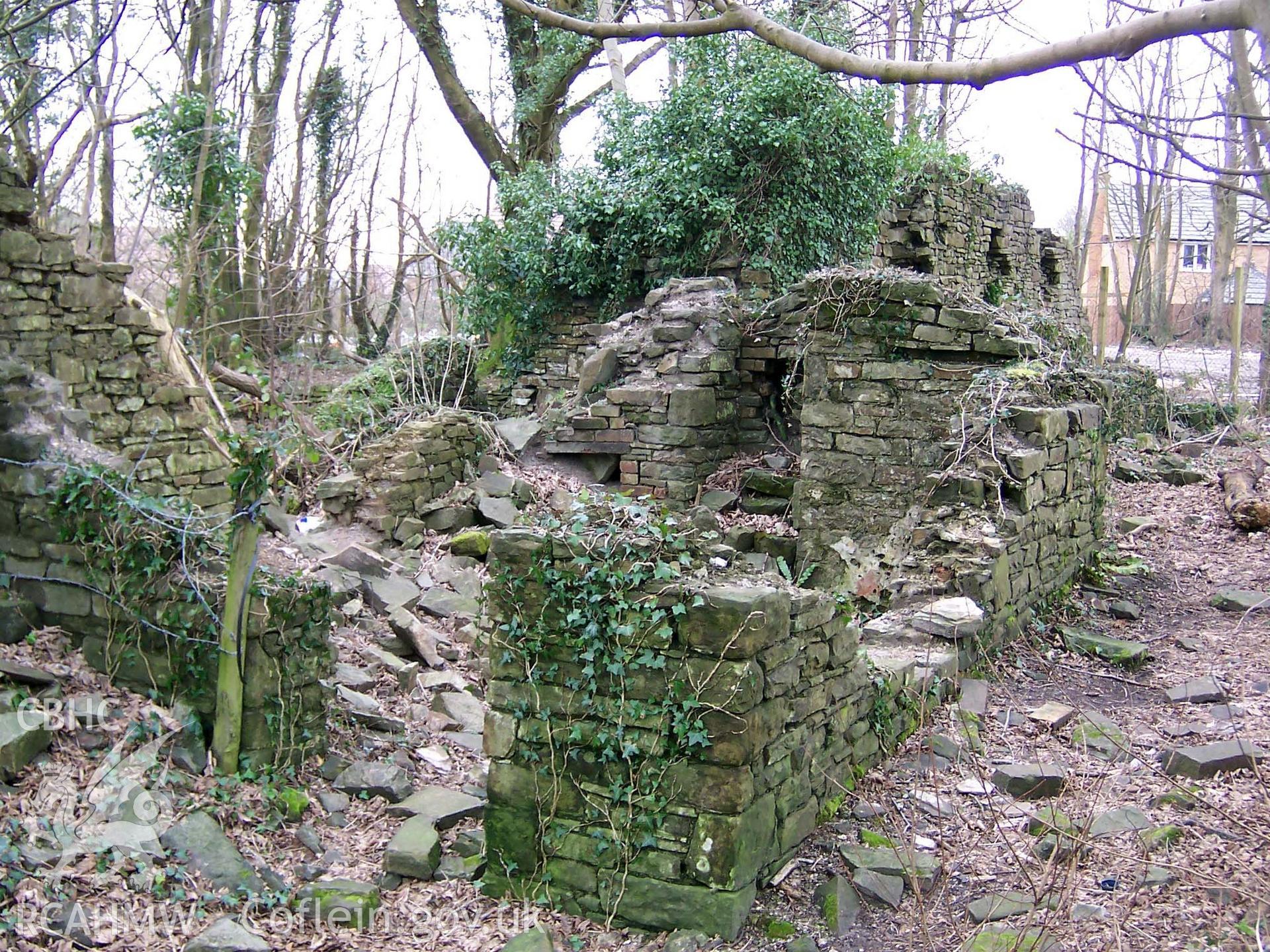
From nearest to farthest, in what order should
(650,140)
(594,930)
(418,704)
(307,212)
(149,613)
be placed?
1. (594,930)
2. (149,613)
3. (418,704)
4. (650,140)
5. (307,212)

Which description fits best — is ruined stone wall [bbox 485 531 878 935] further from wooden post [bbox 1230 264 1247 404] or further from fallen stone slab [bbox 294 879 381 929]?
wooden post [bbox 1230 264 1247 404]

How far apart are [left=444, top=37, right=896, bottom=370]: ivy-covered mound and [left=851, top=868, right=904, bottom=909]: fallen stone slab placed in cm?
887

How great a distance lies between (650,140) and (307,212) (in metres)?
6.08

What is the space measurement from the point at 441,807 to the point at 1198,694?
4396mm

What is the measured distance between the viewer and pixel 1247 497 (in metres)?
9.65

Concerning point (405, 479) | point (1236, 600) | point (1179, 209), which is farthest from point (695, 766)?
point (1179, 209)

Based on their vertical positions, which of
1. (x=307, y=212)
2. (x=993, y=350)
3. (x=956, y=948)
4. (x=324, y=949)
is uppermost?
(x=307, y=212)

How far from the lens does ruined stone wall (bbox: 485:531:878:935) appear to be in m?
3.88

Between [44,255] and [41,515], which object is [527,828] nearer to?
[41,515]

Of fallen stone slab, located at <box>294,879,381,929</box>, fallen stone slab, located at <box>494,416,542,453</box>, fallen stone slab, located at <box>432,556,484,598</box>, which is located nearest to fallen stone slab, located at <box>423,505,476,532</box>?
fallen stone slab, located at <box>432,556,484,598</box>

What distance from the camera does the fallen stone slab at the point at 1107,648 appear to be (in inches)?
259

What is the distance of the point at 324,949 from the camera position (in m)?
4.11

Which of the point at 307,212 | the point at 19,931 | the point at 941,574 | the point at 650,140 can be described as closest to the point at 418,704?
the point at 19,931

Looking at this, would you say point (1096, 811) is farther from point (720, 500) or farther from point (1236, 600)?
point (720, 500)
